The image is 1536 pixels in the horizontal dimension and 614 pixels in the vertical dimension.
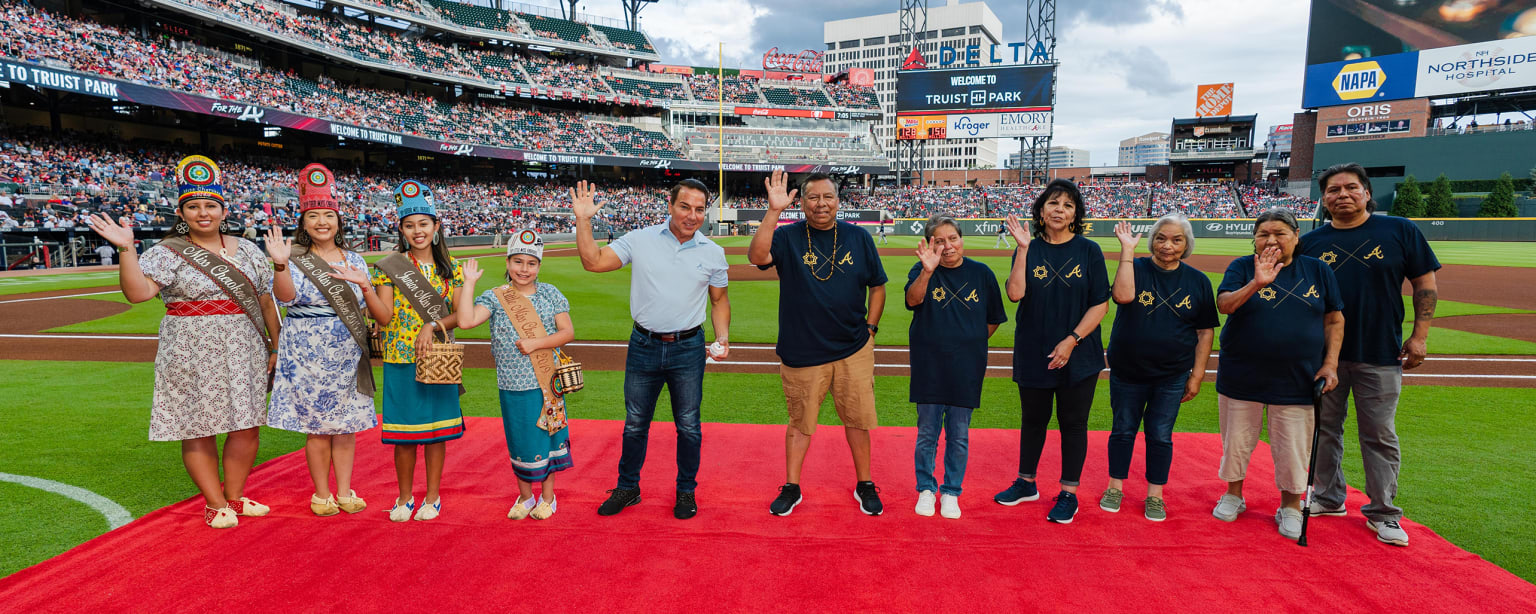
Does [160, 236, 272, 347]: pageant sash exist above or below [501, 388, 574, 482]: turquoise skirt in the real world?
above

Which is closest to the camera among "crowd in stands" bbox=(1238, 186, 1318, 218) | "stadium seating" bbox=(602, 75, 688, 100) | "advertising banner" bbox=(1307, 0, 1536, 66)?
"advertising banner" bbox=(1307, 0, 1536, 66)

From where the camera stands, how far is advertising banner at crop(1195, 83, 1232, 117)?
61.6 meters

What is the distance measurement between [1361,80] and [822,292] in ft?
217

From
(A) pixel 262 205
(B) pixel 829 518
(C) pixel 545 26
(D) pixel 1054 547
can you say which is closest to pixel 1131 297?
(D) pixel 1054 547

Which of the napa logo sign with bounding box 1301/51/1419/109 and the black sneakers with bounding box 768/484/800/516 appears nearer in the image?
the black sneakers with bounding box 768/484/800/516

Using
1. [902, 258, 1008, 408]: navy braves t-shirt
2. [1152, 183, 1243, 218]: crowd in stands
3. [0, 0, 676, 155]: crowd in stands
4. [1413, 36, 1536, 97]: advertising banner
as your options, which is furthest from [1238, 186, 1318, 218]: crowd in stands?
[902, 258, 1008, 408]: navy braves t-shirt

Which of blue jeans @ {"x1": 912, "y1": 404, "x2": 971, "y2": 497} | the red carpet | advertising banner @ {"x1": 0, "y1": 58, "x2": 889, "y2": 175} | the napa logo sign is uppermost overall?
the napa logo sign

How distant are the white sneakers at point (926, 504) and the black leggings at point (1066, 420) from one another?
0.72 metres

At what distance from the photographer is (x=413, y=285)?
13.1 ft

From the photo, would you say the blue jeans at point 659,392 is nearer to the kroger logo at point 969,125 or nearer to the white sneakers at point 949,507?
the white sneakers at point 949,507

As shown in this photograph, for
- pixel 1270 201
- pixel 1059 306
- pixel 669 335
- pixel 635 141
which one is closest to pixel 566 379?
pixel 669 335

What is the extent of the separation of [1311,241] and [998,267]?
1970 cm

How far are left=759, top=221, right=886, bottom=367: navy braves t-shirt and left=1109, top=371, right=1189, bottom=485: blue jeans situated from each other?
1.71 m

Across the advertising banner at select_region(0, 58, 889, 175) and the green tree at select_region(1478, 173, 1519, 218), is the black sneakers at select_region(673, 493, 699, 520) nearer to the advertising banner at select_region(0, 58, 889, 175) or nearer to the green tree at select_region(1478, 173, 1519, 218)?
the advertising banner at select_region(0, 58, 889, 175)
